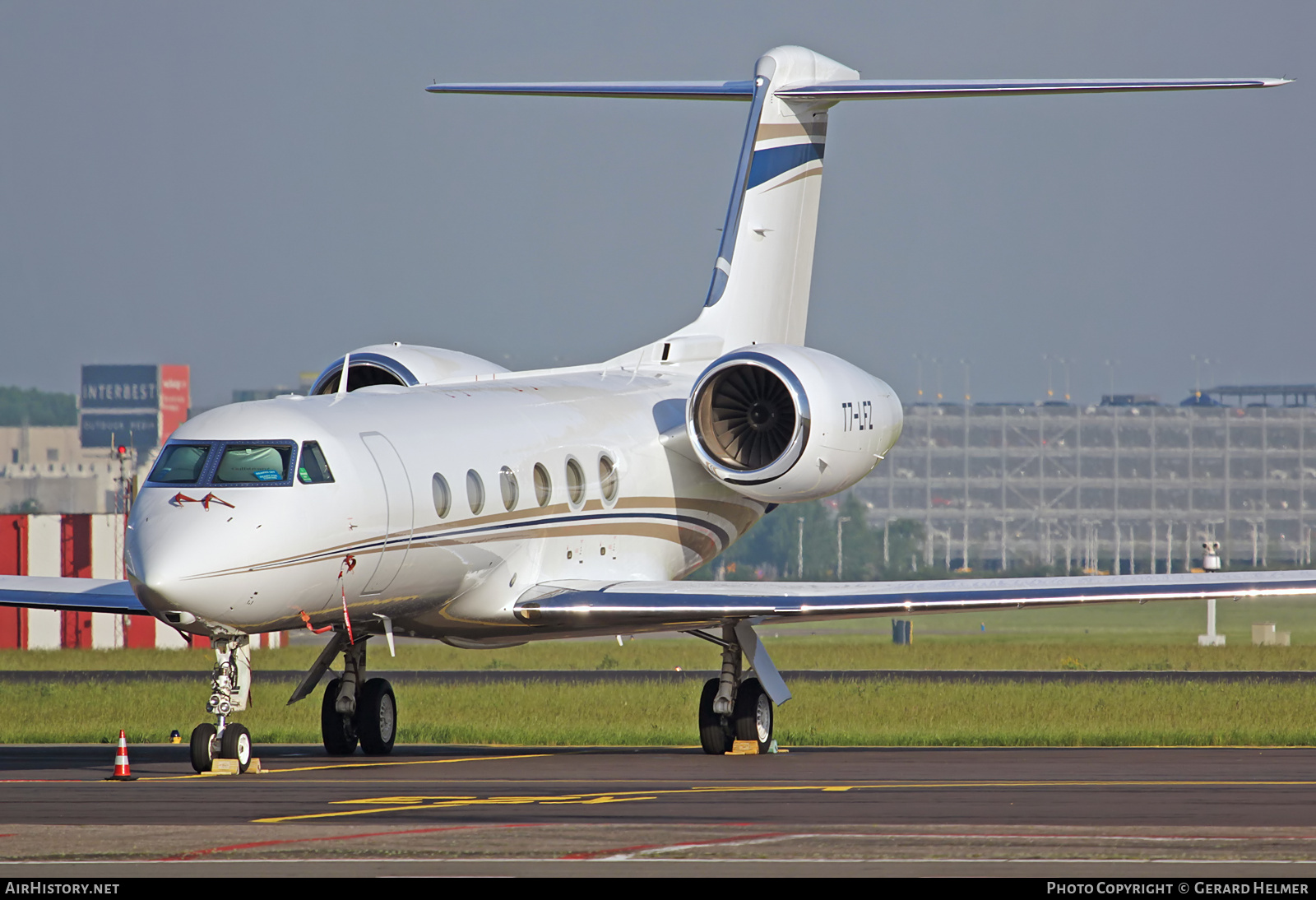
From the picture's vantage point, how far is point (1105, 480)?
154 m

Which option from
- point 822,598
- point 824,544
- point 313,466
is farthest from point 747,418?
point 824,544

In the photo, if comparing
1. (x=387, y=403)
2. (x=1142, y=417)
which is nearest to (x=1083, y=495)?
(x=1142, y=417)

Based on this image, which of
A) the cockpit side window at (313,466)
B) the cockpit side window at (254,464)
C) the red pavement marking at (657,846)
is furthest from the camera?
the cockpit side window at (313,466)

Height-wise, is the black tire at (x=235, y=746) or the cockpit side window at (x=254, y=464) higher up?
the cockpit side window at (x=254, y=464)

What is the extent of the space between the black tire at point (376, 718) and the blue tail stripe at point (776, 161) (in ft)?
30.0

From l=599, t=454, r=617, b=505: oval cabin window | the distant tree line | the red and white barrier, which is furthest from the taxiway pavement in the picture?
the distant tree line

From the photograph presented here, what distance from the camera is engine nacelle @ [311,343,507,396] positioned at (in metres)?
23.7

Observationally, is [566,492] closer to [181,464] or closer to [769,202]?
[181,464]

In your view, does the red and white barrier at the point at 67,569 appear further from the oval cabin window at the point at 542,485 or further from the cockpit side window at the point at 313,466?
the cockpit side window at the point at 313,466

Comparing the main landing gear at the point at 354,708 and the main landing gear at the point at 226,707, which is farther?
the main landing gear at the point at 354,708

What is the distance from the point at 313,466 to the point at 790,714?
40.0ft

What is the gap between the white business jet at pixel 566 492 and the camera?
56.0 ft

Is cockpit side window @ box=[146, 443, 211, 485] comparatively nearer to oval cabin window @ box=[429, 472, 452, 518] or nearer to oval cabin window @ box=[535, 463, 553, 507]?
oval cabin window @ box=[429, 472, 452, 518]

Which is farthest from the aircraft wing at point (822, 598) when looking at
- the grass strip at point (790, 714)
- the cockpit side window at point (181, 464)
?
the cockpit side window at point (181, 464)
